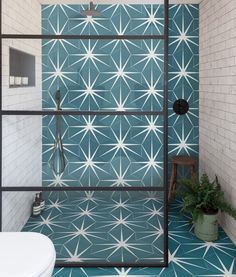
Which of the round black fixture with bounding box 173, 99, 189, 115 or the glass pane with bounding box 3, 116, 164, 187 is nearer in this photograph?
the glass pane with bounding box 3, 116, 164, 187

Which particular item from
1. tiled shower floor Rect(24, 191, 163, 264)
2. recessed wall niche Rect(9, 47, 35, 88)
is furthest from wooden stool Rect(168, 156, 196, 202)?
recessed wall niche Rect(9, 47, 35, 88)

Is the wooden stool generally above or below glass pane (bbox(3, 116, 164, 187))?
below

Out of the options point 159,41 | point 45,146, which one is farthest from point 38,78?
point 159,41

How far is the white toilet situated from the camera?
1.65 m

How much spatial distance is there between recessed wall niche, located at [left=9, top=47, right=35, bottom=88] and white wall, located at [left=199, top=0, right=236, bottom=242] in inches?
65.1

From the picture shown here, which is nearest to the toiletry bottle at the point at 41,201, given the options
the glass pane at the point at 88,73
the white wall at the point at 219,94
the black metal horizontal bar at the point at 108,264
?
the black metal horizontal bar at the point at 108,264

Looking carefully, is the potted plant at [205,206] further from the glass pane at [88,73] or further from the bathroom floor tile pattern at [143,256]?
the glass pane at [88,73]

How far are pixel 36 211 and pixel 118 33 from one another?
1.40m

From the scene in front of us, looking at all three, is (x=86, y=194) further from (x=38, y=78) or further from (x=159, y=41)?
(x=159, y=41)

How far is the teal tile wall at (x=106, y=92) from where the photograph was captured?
2.68 meters

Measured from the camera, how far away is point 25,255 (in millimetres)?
1790

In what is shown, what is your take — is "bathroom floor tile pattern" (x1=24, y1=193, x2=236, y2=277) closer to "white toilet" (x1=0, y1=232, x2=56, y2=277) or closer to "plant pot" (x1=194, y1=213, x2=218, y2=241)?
"plant pot" (x1=194, y1=213, x2=218, y2=241)

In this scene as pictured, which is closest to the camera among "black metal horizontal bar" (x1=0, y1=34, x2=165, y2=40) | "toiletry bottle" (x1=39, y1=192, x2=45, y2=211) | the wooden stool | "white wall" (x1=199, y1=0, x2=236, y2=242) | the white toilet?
the white toilet

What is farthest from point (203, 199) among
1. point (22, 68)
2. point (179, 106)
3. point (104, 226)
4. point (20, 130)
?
point (22, 68)
